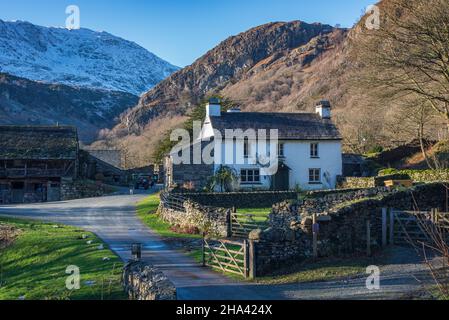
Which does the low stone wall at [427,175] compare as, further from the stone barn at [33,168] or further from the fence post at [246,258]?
the stone barn at [33,168]

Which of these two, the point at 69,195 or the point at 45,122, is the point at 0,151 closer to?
the point at 69,195

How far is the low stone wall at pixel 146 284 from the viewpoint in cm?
1247

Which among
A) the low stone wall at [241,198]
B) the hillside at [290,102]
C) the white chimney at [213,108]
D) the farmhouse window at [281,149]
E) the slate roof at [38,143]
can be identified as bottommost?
the low stone wall at [241,198]

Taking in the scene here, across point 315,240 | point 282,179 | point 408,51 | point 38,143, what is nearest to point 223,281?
point 315,240

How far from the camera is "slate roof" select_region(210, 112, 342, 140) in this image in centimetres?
4872

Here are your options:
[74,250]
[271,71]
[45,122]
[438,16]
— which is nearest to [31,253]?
[74,250]

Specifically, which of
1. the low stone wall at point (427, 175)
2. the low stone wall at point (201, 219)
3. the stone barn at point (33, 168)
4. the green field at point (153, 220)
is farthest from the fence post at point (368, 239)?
the stone barn at point (33, 168)

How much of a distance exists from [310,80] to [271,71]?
30550mm

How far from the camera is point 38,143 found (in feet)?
195

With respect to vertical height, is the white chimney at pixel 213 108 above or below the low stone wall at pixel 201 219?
above

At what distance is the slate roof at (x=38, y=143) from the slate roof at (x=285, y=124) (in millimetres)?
19591

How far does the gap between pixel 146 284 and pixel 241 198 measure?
26.5 m

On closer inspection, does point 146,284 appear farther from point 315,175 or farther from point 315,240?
point 315,175
